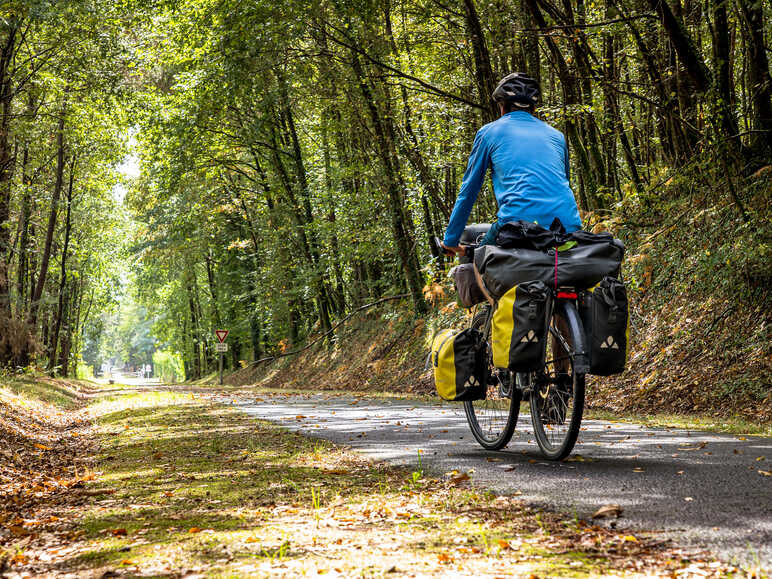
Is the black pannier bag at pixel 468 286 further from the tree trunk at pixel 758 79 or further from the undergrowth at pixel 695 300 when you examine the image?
the tree trunk at pixel 758 79

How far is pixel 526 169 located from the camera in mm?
4602

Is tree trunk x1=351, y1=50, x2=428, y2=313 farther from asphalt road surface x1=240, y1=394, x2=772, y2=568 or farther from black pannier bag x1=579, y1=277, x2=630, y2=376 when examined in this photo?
black pannier bag x1=579, y1=277, x2=630, y2=376

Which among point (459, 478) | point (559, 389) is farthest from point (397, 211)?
point (459, 478)

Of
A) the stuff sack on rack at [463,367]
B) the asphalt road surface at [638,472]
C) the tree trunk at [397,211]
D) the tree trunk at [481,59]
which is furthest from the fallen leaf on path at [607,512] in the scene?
the tree trunk at [397,211]

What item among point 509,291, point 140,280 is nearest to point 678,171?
point 509,291

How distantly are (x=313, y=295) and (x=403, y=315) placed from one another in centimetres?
801

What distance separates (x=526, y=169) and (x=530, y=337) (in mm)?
1111

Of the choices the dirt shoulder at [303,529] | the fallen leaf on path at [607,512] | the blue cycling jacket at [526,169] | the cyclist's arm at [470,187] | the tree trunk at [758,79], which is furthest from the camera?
the tree trunk at [758,79]

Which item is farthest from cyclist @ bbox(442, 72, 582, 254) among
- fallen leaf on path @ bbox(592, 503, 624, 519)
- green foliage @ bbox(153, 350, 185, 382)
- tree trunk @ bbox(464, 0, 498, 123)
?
green foliage @ bbox(153, 350, 185, 382)

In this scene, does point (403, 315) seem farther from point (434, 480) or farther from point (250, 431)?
point (434, 480)

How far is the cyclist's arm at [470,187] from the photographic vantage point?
4863 mm

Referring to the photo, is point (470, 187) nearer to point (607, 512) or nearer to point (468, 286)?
point (468, 286)

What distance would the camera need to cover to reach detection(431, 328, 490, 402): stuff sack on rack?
5.16 m

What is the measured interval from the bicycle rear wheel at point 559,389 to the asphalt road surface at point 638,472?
0.17m
